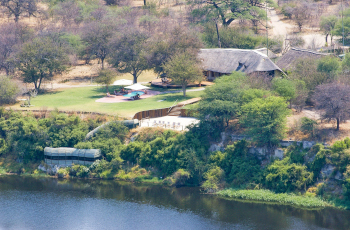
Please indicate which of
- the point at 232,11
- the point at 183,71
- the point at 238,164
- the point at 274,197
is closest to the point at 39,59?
the point at 183,71

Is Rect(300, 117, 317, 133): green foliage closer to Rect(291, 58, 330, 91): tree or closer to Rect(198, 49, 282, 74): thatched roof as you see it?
Rect(291, 58, 330, 91): tree

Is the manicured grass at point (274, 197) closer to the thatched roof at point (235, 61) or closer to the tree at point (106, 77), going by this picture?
the thatched roof at point (235, 61)

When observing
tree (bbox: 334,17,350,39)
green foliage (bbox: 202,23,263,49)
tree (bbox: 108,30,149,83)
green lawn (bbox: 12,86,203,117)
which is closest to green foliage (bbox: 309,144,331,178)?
green lawn (bbox: 12,86,203,117)

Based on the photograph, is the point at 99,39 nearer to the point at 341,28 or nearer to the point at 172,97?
the point at 172,97

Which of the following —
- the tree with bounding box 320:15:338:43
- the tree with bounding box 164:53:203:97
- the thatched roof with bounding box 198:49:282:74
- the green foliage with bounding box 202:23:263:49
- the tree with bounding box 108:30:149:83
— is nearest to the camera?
the tree with bounding box 164:53:203:97

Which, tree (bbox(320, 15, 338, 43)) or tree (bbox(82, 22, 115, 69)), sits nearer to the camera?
tree (bbox(82, 22, 115, 69))
